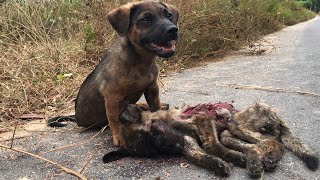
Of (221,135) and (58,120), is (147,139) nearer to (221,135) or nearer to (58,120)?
(221,135)

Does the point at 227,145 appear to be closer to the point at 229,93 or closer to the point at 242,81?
the point at 229,93

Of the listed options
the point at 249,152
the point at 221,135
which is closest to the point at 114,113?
the point at 221,135

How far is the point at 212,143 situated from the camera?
8.68 ft

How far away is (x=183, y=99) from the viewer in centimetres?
460

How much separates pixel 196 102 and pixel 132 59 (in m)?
1.31

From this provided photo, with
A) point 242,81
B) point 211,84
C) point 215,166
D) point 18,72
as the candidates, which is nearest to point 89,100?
point 215,166

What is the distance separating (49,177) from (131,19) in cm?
139

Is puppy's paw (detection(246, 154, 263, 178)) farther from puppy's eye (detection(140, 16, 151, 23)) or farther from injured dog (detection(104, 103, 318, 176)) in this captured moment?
puppy's eye (detection(140, 16, 151, 23))

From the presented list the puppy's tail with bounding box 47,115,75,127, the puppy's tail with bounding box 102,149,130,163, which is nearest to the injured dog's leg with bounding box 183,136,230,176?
the puppy's tail with bounding box 102,149,130,163

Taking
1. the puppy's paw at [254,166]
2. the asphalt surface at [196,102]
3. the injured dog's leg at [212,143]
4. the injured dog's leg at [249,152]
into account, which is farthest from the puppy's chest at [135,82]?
the puppy's paw at [254,166]

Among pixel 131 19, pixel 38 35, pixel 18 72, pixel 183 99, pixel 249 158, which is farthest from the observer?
pixel 38 35

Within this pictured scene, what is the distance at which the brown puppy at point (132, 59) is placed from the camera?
125 inches

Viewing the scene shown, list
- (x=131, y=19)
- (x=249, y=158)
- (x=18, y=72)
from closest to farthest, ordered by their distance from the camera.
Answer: (x=249, y=158) → (x=131, y=19) → (x=18, y=72)

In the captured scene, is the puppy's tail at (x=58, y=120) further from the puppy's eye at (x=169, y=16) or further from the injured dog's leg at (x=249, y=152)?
the injured dog's leg at (x=249, y=152)
